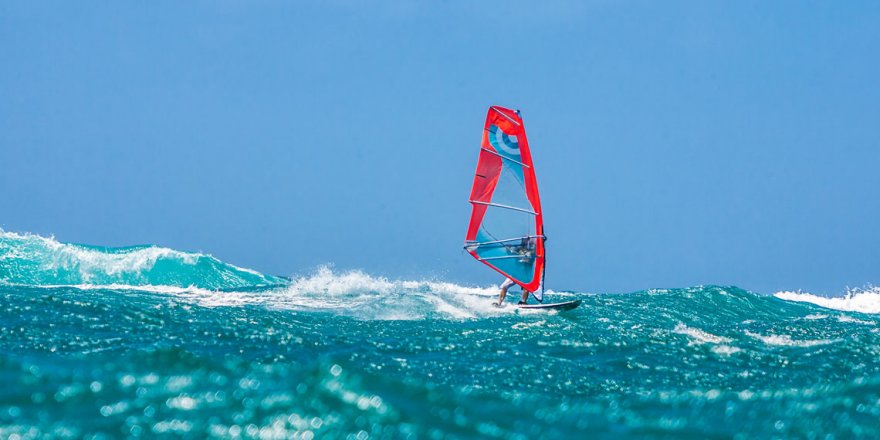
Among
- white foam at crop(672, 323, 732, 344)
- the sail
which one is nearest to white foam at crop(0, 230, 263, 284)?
the sail

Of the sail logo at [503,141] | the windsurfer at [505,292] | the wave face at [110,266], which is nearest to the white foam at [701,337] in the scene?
the windsurfer at [505,292]

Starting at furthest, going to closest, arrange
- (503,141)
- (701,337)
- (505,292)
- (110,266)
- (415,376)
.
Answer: (110,266), (503,141), (505,292), (701,337), (415,376)

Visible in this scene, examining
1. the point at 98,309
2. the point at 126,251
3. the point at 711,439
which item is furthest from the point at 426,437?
the point at 126,251

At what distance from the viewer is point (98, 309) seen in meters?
9.56

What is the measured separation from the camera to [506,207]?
16281 millimetres

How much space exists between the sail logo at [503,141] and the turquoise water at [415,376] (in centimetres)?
505

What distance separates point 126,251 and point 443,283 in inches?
609

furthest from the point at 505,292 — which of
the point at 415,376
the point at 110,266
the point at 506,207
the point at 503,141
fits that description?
the point at 110,266

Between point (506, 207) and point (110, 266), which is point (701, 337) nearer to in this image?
point (506, 207)

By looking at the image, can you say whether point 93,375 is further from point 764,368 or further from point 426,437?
point 764,368

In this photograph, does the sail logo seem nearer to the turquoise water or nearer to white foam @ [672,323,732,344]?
the turquoise water

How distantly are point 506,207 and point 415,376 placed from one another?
9.83 m

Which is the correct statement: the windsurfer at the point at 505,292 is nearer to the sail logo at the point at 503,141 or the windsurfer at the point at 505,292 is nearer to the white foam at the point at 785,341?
the sail logo at the point at 503,141

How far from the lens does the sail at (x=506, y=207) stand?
16281mm
